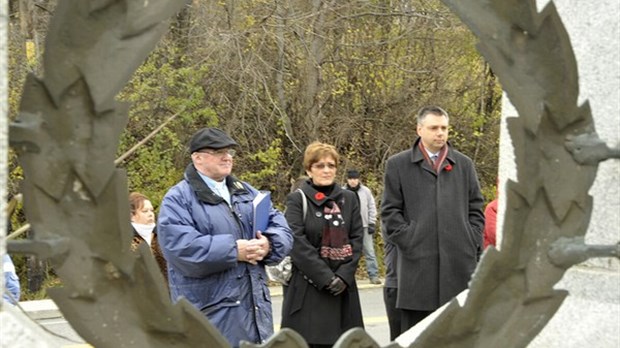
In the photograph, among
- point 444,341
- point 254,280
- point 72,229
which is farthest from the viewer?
point 254,280

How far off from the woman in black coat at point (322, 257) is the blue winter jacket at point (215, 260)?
0.80m

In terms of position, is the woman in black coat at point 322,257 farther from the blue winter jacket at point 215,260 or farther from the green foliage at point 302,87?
the green foliage at point 302,87

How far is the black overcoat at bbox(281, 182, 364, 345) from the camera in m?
5.65

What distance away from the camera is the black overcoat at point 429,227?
18.5 feet

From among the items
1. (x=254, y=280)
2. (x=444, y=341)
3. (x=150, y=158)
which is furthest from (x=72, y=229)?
(x=150, y=158)

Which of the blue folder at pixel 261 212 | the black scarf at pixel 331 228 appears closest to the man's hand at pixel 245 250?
the blue folder at pixel 261 212

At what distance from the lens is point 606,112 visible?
3156 mm

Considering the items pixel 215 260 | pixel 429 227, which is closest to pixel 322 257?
pixel 429 227

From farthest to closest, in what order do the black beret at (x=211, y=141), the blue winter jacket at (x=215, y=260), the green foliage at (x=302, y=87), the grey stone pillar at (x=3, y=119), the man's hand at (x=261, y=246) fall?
the green foliage at (x=302, y=87)
the black beret at (x=211, y=141)
the man's hand at (x=261, y=246)
the blue winter jacket at (x=215, y=260)
the grey stone pillar at (x=3, y=119)

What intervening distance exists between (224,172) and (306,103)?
11470 mm

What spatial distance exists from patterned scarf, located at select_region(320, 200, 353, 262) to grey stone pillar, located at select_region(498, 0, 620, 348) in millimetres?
2583

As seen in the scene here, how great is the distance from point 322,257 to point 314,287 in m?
0.17

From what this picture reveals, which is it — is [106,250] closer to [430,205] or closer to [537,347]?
[537,347]

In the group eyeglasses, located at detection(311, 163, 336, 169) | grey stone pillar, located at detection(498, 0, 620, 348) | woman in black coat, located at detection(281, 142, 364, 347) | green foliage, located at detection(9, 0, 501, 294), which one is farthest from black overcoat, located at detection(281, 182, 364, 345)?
green foliage, located at detection(9, 0, 501, 294)
